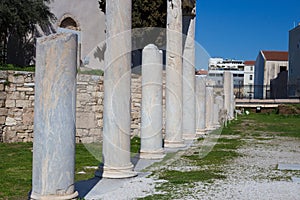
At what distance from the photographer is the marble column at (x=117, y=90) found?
270 inches

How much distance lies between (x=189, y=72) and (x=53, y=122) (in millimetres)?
8464

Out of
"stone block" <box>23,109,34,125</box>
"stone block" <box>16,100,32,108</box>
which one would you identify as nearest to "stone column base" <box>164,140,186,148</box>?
"stone block" <box>23,109,34,125</box>

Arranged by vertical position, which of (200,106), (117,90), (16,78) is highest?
(16,78)

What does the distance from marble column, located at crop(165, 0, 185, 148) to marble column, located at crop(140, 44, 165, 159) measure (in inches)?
64.6

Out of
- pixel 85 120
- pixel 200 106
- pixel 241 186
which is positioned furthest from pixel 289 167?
pixel 200 106

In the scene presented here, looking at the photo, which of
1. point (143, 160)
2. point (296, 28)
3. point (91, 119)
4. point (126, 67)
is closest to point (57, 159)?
point (126, 67)

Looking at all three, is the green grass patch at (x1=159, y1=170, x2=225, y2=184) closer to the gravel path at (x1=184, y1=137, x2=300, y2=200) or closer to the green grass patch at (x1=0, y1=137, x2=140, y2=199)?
the gravel path at (x1=184, y1=137, x2=300, y2=200)

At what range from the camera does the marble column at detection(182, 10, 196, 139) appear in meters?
12.8

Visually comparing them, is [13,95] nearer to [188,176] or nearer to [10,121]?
[10,121]

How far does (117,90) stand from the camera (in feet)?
22.5

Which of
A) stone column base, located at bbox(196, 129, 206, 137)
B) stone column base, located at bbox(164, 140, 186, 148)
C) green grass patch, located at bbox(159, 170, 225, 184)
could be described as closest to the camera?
green grass patch, located at bbox(159, 170, 225, 184)

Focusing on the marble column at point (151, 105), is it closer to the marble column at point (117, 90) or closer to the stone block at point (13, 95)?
the marble column at point (117, 90)

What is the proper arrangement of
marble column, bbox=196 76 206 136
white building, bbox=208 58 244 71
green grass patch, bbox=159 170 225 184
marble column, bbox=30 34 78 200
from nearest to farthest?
1. marble column, bbox=30 34 78 200
2. green grass patch, bbox=159 170 225 184
3. marble column, bbox=196 76 206 136
4. white building, bbox=208 58 244 71

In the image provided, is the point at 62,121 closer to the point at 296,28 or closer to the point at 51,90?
the point at 51,90
